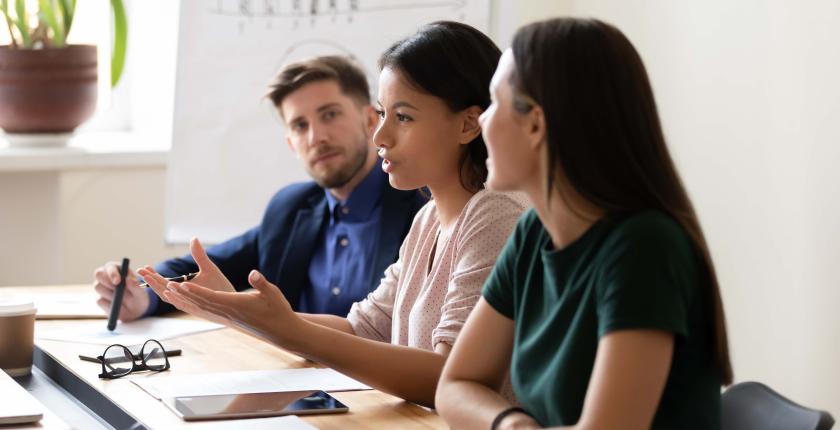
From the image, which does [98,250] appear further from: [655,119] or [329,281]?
[655,119]

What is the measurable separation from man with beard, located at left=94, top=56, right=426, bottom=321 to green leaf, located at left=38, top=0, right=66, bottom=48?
999 millimetres

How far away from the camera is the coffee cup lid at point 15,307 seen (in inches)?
79.3

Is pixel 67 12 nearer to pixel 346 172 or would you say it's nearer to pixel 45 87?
pixel 45 87

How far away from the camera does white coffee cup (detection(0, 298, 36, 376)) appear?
200 cm

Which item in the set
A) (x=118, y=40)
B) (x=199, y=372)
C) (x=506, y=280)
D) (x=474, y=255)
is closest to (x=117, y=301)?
(x=199, y=372)

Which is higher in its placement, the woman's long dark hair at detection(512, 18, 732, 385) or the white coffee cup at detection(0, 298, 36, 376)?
the woman's long dark hair at detection(512, 18, 732, 385)

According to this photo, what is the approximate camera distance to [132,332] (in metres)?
2.31

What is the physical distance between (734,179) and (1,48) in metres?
2.12

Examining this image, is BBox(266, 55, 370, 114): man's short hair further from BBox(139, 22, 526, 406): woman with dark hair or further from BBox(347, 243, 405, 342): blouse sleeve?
BBox(139, 22, 526, 406): woman with dark hair

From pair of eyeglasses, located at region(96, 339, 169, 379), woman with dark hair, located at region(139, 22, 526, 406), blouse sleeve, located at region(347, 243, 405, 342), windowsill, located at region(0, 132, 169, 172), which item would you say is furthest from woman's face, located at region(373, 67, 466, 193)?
windowsill, located at region(0, 132, 169, 172)

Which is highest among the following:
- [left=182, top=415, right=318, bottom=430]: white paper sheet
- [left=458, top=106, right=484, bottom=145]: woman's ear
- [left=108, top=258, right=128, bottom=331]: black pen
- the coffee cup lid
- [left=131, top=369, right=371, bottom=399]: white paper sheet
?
[left=458, top=106, right=484, bottom=145]: woman's ear

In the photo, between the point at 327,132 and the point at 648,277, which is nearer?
the point at 648,277

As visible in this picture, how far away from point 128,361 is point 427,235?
1.81 ft

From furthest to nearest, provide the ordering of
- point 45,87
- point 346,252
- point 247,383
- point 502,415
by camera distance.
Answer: point 45,87, point 346,252, point 247,383, point 502,415
